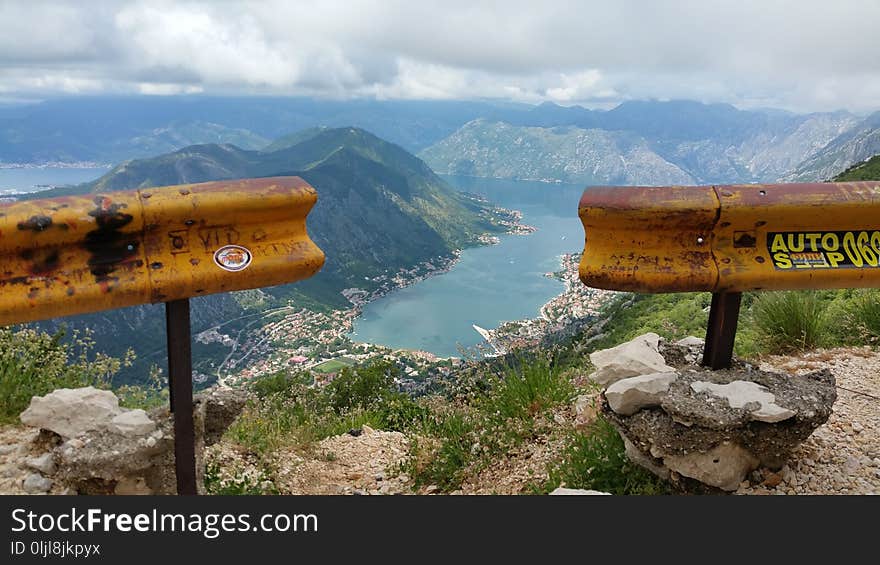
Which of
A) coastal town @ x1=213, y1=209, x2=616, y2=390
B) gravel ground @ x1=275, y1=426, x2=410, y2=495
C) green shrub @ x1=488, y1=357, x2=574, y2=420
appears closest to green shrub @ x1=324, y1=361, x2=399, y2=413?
gravel ground @ x1=275, y1=426, x2=410, y2=495

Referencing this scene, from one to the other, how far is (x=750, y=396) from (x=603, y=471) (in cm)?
103

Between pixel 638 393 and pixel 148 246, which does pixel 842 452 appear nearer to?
pixel 638 393

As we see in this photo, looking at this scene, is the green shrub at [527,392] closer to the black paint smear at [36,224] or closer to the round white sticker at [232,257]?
the round white sticker at [232,257]

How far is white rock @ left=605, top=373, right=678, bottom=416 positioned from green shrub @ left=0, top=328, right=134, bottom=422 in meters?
3.96

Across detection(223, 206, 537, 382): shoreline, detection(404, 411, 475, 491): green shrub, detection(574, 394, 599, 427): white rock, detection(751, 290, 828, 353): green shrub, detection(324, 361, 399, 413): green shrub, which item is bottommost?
detection(223, 206, 537, 382): shoreline

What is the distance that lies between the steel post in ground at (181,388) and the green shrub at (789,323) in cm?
544

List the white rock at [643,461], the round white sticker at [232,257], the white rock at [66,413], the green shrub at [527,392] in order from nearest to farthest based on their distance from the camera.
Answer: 1. the round white sticker at [232,257]
2. the white rock at [643,461]
3. the white rock at [66,413]
4. the green shrub at [527,392]

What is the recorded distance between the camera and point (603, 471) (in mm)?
3789

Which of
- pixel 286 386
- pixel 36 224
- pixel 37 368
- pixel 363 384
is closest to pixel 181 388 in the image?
pixel 36 224

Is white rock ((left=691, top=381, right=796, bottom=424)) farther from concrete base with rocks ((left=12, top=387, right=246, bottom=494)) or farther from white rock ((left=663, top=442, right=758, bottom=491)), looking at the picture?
concrete base with rocks ((left=12, top=387, right=246, bottom=494))

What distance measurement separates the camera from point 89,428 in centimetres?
370

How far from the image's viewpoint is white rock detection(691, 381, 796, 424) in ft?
10.8

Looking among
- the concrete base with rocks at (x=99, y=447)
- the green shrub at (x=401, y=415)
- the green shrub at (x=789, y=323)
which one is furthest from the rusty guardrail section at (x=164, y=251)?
the green shrub at (x=789, y=323)

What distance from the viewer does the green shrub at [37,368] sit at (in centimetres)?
456
